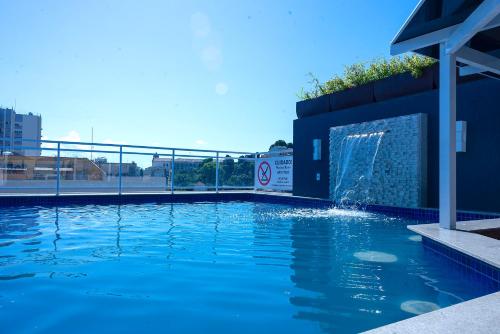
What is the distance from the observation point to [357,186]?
7.88m

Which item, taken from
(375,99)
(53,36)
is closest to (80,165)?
(53,36)

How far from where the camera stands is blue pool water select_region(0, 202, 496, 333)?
1.95 meters

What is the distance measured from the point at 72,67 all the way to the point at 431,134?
8454 mm

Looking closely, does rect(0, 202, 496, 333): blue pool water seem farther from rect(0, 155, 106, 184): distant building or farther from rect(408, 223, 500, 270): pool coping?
rect(0, 155, 106, 184): distant building

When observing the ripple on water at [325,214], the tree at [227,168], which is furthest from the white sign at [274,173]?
the ripple on water at [325,214]

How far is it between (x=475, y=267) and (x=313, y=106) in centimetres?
755

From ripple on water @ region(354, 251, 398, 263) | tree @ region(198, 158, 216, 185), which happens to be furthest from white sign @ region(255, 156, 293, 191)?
ripple on water @ region(354, 251, 398, 263)

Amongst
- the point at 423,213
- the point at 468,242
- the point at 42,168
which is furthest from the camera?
the point at 42,168

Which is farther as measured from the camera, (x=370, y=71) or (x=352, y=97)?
(x=352, y=97)

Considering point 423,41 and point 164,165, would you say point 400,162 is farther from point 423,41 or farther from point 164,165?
point 164,165

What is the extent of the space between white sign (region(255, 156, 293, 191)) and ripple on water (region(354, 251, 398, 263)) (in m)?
7.01

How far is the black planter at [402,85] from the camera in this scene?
21.9 ft

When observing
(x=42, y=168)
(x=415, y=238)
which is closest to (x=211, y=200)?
(x=42, y=168)

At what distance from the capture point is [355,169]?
26.2 feet
